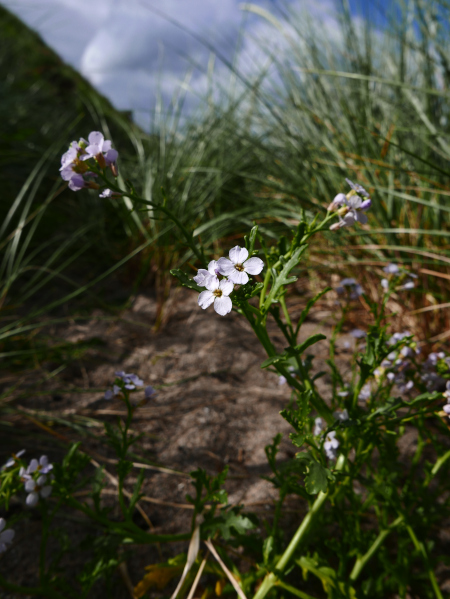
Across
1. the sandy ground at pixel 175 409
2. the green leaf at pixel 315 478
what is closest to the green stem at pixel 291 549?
the green leaf at pixel 315 478

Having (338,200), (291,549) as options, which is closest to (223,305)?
(338,200)

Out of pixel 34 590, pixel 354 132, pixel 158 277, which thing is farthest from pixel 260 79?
pixel 34 590

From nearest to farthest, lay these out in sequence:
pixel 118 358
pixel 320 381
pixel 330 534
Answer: pixel 330 534
pixel 320 381
pixel 118 358

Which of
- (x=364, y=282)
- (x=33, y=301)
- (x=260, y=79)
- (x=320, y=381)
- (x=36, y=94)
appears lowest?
(x=33, y=301)

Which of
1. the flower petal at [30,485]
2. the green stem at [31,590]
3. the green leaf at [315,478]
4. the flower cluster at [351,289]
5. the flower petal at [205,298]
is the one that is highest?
the flower petal at [205,298]

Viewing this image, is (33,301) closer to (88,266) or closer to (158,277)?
(88,266)

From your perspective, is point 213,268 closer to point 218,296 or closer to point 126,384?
point 218,296

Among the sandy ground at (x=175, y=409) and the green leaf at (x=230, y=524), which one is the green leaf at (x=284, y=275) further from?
the sandy ground at (x=175, y=409)
